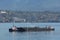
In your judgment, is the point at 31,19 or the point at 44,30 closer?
the point at 44,30

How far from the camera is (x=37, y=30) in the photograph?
150 feet

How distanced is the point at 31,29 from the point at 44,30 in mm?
2319

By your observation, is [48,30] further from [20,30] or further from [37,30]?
[20,30]

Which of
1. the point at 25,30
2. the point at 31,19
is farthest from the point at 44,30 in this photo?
the point at 31,19

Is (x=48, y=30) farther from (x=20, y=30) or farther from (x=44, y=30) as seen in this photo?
(x=20, y=30)

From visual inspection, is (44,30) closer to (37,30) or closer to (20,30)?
(37,30)

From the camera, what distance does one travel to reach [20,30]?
44875 millimetres

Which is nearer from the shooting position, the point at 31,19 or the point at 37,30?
the point at 37,30

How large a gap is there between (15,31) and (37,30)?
13.0 ft

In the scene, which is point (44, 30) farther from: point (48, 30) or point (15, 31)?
point (15, 31)

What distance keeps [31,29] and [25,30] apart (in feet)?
7.76

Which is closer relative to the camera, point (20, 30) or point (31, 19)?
point (20, 30)

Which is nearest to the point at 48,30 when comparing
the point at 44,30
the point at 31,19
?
the point at 44,30

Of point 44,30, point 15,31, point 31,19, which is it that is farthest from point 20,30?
point 31,19
